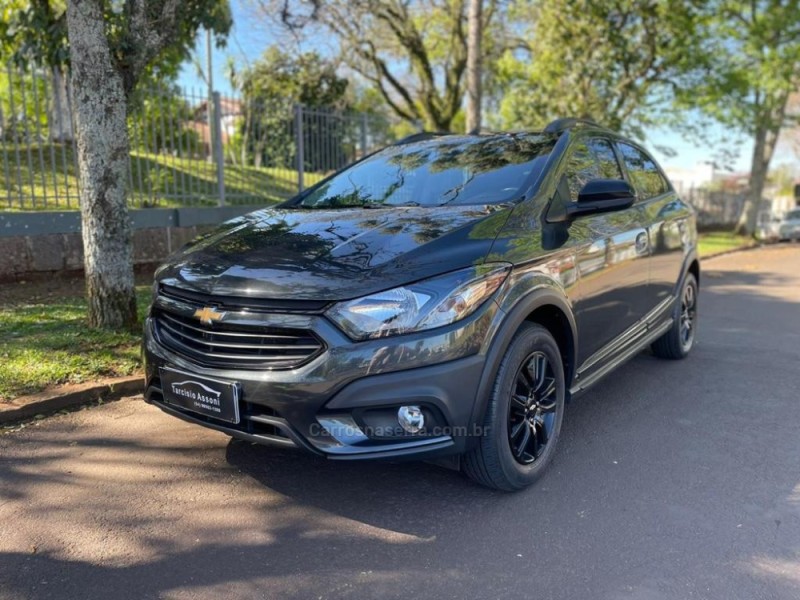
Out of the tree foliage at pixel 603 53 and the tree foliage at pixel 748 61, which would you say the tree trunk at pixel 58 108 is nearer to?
the tree foliage at pixel 603 53

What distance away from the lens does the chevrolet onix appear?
2639mm

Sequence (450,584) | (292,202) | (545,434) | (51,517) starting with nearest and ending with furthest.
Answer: (450,584)
(51,517)
(545,434)
(292,202)

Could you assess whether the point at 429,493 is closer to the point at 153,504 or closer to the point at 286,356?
the point at 286,356

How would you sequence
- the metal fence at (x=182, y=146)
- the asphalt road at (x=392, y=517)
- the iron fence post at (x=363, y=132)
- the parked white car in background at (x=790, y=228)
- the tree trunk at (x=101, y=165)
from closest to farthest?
the asphalt road at (x=392, y=517)
the tree trunk at (x=101, y=165)
the metal fence at (x=182, y=146)
the iron fence post at (x=363, y=132)
the parked white car in background at (x=790, y=228)

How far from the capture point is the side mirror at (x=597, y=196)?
3.50 metres

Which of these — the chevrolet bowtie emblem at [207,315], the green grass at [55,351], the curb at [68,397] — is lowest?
the curb at [68,397]

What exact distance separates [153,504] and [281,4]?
1221 cm

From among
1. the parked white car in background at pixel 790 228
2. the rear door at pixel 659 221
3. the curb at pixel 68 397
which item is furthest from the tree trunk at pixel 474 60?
the parked white car in background at pixel 790 228

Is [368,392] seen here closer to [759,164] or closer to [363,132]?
[363,132]

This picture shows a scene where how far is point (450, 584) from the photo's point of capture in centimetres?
248

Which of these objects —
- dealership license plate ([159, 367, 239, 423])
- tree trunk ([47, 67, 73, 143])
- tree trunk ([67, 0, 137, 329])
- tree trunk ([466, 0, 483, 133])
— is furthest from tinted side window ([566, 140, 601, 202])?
tree trunk ([466, 0, 483, 133])

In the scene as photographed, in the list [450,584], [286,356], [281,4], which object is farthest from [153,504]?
[281,4]

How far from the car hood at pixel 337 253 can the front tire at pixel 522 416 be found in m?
0.53

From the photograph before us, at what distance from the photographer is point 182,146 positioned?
8352 mm
